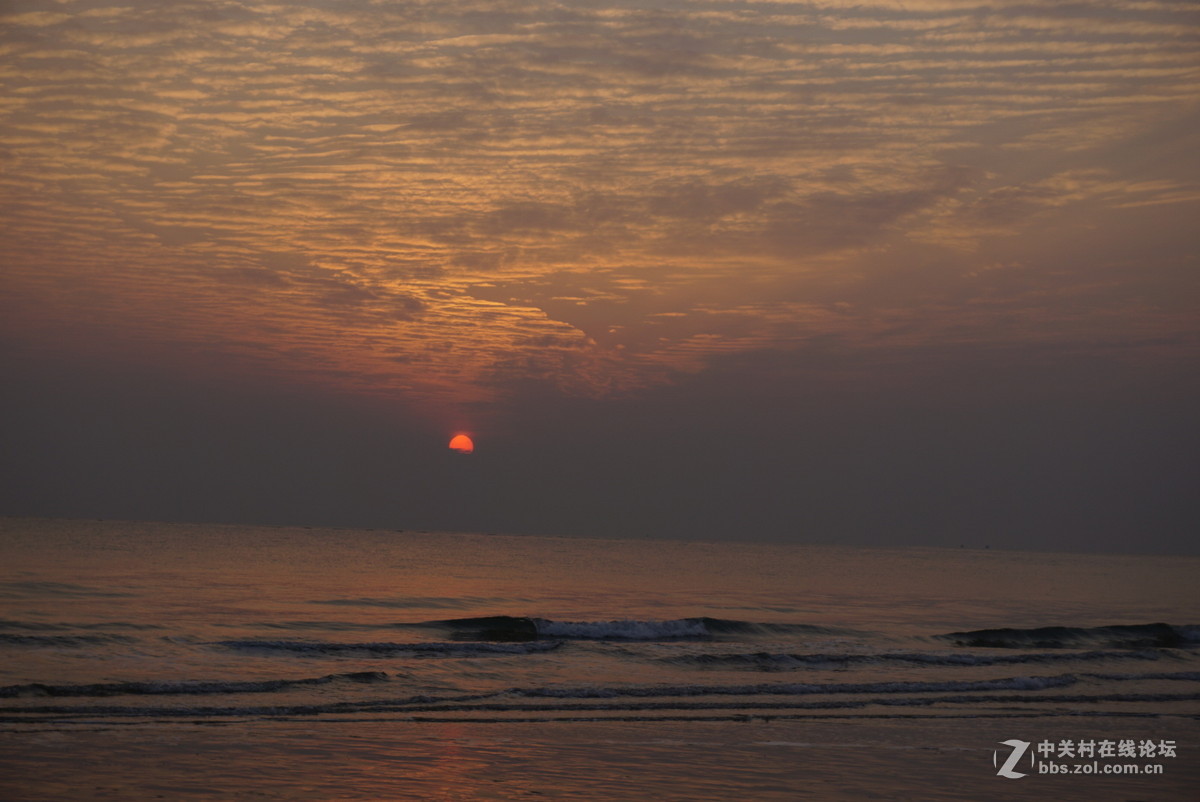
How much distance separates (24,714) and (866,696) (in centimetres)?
1616

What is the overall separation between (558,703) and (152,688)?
7.92 meters

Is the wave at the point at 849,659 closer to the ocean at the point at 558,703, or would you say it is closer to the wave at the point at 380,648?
the ocean at the point at 558,703

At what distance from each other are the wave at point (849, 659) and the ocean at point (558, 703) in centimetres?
13

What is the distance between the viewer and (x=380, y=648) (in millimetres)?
27719

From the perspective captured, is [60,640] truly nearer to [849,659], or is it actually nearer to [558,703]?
[558,703]

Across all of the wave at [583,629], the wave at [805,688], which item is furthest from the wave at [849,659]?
the wave at [583,629]

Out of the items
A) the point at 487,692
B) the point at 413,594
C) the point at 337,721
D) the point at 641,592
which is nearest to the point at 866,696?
the point at 487,692

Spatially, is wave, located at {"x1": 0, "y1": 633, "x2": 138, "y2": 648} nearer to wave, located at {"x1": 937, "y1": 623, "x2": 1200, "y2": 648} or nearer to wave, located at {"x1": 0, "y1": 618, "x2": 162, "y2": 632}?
wave, located at {"x1": 0, "y1": 618, "x2": 162, "y2": 632}

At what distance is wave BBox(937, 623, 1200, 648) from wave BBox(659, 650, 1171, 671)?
20.9 feet

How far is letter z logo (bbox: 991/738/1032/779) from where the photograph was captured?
14.2 metres

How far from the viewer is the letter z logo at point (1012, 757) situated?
1423 centimetres

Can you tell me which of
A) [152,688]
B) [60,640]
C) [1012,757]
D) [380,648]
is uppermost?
[1012,757]

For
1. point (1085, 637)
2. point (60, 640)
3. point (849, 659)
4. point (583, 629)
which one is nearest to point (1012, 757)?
point (849, 659)

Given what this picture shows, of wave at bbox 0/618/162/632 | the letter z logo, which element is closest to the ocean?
the letter z logo
